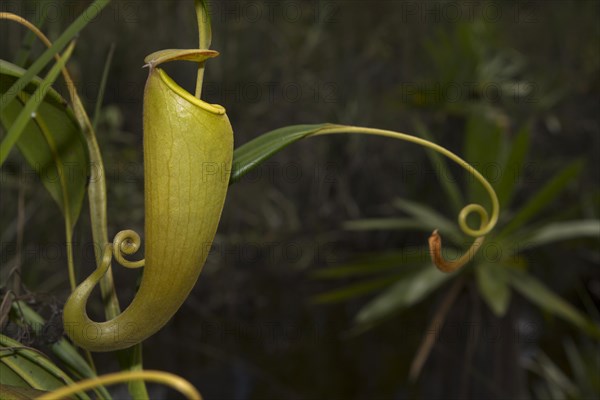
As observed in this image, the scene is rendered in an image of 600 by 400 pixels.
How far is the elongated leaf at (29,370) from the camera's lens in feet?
1.66

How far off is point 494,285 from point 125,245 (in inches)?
47.9

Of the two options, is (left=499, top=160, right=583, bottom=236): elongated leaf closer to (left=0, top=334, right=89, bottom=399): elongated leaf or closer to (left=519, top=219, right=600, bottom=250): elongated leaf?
(left=519, top=219, right=600, bottom=250): elongated leaf

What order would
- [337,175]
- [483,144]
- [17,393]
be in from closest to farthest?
[17,393] < [483,144] < [337,175]

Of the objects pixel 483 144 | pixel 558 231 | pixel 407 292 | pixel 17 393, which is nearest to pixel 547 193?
pixel 558 231

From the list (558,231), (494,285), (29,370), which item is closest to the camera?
(29,370)

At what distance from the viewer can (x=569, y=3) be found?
358 cm

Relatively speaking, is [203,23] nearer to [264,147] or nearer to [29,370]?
[264,147]

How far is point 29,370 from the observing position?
52 centimetres

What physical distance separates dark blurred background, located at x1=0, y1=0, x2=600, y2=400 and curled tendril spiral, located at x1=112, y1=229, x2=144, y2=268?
1.22 metres

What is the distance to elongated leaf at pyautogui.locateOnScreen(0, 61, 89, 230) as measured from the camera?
1.71ft

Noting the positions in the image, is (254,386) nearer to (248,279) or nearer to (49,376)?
(248,279)

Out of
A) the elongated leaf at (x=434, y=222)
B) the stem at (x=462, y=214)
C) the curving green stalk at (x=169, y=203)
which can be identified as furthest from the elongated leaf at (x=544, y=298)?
the curving green stalk at (x=169, y=203)

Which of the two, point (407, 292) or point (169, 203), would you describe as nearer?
point (169, 203)

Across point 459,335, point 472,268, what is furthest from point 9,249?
point 459,335
